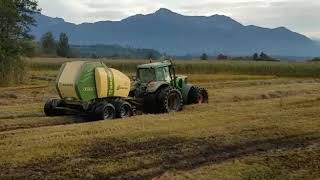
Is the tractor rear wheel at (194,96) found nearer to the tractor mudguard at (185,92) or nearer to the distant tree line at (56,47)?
the tractor mudguard at (185,92)

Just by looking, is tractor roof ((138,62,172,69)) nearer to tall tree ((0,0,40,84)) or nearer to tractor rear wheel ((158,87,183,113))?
tractor rear wheel ((158,87,183,113))

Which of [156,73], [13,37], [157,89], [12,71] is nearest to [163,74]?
[156,73]

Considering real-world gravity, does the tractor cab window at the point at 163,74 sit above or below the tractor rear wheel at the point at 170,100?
above

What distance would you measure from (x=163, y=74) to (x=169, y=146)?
924 centimetres

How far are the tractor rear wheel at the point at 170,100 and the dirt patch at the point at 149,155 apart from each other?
6802 millimetres

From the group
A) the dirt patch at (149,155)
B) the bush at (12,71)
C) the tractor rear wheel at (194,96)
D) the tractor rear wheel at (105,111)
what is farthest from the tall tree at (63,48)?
the dirt patch at (149,155)

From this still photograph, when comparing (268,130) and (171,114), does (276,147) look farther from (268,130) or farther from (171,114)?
(171,114)

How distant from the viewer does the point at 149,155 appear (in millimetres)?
14164

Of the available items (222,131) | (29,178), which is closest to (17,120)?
(222,131)

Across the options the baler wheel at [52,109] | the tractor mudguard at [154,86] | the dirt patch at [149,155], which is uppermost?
the tractor mudguard at [154,86]

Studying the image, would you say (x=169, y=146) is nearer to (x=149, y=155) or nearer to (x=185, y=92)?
(x=149, y=155)

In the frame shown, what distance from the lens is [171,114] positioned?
867 inches

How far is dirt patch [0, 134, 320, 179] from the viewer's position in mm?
12578

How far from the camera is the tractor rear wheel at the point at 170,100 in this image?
2298cm
